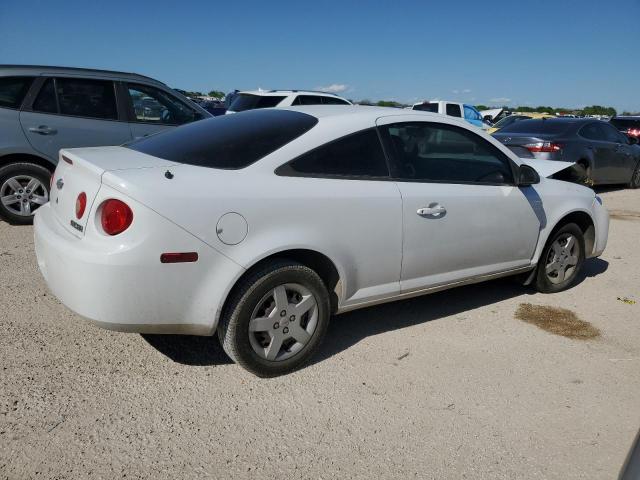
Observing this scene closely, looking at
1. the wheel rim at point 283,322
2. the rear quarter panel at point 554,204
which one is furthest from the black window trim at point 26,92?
the rear quarter panel at point 554,204

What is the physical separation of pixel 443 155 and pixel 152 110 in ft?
14.4

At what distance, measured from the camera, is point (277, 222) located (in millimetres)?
3025

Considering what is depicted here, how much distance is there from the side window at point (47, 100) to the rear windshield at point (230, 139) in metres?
3.38

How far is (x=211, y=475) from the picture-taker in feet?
7.89

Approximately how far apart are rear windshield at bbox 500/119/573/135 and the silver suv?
678cm

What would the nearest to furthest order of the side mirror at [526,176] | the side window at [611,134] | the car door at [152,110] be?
Result: 1. the side mirror at [526,176]
2. the car door at [152,110]
3. the side window at [611,134]

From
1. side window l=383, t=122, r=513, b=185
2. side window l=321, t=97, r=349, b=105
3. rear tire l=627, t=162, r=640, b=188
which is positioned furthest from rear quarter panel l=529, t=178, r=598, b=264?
side window l=321, t=97, r=349, b=105

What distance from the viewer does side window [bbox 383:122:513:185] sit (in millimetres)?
3691

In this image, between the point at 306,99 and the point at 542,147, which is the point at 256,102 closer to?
the point at 306,99

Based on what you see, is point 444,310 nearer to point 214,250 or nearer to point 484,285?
point 484,285

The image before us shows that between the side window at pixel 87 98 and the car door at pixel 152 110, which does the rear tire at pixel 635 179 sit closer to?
the car door at pixel 152 110

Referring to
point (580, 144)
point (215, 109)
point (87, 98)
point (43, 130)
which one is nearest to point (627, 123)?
point (580, 144)

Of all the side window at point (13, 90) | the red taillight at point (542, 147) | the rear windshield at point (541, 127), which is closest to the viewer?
the side window at point (13, 90)

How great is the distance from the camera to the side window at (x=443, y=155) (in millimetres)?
3691
